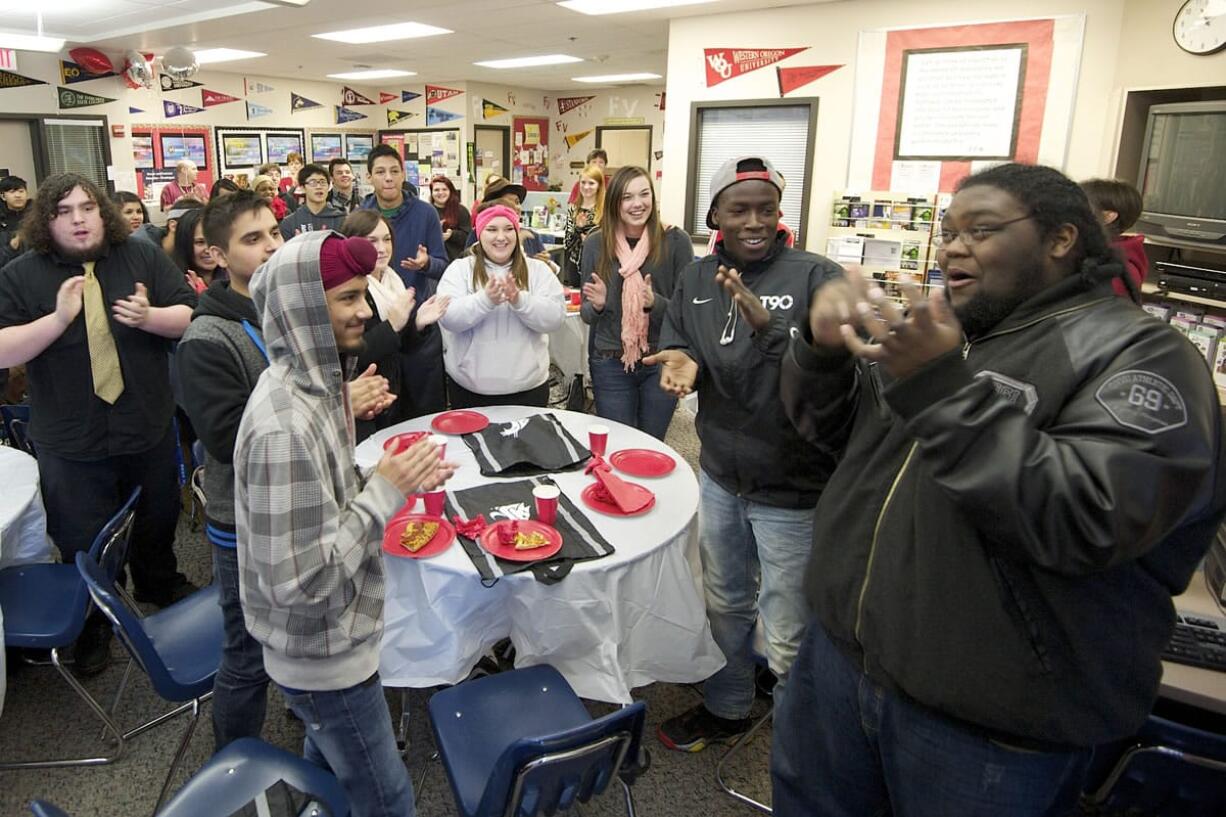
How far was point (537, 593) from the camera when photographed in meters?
1.78

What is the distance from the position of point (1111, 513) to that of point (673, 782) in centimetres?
164

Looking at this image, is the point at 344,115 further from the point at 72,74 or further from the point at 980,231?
Answer: the point at 980,231

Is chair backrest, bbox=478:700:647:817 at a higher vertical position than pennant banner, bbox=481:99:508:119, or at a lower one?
lower

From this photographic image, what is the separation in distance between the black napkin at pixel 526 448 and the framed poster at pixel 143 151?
28.7ft

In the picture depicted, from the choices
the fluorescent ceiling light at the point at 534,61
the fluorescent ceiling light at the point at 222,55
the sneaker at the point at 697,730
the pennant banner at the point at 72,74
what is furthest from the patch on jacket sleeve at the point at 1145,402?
the pennant banner at the point at 72,74

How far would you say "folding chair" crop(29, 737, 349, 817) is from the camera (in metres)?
1.33

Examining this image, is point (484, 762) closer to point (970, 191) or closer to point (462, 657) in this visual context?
point (462, 657)

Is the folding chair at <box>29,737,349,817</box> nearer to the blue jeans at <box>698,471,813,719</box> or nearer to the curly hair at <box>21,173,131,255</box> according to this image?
the blue jeans at <box>698,471,813,719</box>

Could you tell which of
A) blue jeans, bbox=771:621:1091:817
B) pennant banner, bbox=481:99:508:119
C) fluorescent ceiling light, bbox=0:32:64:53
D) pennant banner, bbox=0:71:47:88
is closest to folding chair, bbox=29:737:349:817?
blue jeans, bbox=771:621:1091:817

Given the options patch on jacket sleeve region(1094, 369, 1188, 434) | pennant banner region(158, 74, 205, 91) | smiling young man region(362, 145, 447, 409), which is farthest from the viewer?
pennant banner region(158, 74, 205, 91)

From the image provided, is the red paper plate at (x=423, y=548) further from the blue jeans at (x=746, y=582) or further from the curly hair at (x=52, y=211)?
the curly hair at (x=52, y=211)

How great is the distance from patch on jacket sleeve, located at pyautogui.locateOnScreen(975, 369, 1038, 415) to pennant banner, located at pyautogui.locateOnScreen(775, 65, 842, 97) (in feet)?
14.7

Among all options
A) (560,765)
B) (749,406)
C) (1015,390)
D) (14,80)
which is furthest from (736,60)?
(14,80)

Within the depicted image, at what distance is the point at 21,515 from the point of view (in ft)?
7.09
